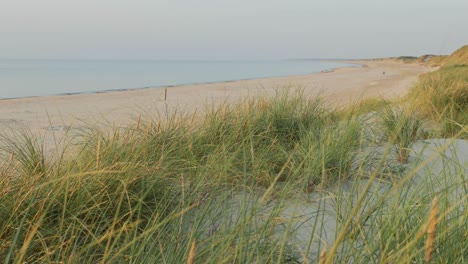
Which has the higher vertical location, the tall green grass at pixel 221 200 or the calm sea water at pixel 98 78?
the calm sea water at pixel 98 78

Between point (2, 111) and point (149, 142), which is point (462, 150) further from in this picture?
point (2, 111)

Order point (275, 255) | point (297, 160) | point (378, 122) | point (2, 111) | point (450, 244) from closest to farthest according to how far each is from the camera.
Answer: point (450, 244) → point (275, 255) → point (297, 160) → point (378, 122) → point (2, 111)

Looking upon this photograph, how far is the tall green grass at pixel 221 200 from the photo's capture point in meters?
1.34

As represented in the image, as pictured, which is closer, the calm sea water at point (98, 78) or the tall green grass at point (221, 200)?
the tall green grass at point (221, 200)

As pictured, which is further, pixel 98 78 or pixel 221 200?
pixel 98 78

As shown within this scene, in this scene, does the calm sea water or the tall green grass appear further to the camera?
the calm sea water

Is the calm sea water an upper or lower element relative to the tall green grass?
upper

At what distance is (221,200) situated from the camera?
189cm

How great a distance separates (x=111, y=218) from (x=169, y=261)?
0.66m

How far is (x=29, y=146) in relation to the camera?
268 centimetres

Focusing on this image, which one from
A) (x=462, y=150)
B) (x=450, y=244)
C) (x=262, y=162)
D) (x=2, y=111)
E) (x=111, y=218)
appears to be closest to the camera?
(x=450, y=244)

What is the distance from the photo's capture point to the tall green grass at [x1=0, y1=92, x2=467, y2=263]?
1.34 m

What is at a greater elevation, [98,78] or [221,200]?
[98,78]

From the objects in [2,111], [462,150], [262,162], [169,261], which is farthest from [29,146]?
[2,111]
